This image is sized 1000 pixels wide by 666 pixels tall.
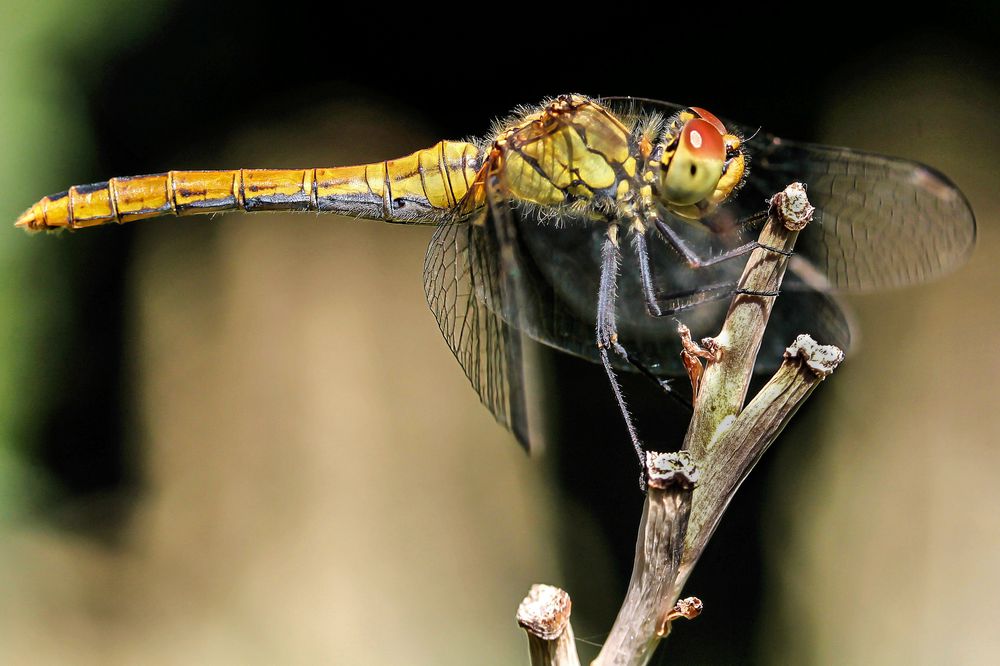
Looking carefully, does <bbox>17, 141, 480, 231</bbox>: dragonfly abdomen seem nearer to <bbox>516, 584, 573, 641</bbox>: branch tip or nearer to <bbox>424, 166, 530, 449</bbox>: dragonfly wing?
<bbox>424, 166, 530, 449</bbox>: dragonfly wing

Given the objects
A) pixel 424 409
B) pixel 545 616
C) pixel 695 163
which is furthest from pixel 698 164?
pixel 424 409

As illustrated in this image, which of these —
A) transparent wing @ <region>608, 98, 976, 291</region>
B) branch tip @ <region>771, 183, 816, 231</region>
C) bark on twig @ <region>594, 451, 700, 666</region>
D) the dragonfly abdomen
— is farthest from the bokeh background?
bark on twig @ <region>594, 451, 700, 666</region>

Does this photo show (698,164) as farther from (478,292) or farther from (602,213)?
(478,292)

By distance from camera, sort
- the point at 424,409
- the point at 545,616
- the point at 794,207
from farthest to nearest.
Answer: the point at 424,409, the point at 794,207, the point at 545,616

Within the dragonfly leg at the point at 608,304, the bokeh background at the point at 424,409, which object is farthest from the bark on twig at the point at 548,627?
the bokeh background at the point at 424,409

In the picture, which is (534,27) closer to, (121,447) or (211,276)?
(211,276)

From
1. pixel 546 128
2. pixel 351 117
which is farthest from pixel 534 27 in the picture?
pixel 546 128
